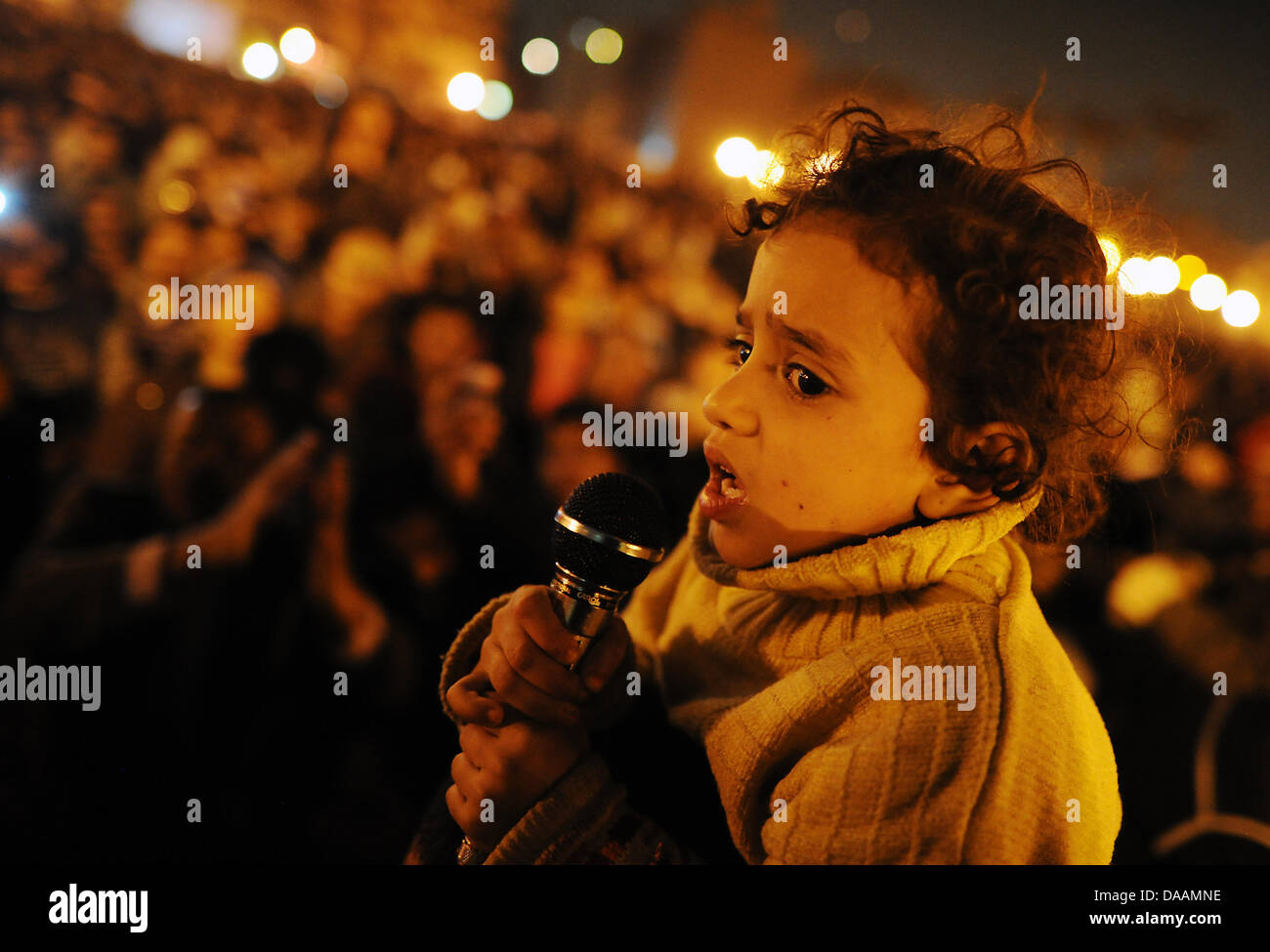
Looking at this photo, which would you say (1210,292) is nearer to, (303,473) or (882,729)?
(882,729)

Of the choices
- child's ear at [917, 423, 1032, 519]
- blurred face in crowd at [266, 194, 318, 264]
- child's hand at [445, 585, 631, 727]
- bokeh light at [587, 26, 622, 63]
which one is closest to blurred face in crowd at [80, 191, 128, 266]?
blurred face in crowd at [266, 194, 318, 264]

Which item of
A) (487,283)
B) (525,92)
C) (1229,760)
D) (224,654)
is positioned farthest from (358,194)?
(525,92)

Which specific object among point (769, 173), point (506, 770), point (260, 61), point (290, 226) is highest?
point (260, 61)

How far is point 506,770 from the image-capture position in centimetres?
70

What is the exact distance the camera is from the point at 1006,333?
677mm

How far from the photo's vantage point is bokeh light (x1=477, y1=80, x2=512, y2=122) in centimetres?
452

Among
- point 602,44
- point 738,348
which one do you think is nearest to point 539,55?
point 602,44

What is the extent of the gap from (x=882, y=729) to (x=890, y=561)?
132mm

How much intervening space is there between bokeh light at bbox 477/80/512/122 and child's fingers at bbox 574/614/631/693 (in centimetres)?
427

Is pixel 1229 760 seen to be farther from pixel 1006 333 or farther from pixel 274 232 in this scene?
pixel 274 232

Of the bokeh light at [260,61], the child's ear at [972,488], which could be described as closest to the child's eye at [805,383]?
the child's ear at [972,488]

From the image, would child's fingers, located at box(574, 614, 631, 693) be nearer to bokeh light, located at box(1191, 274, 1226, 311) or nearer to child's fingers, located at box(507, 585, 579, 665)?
child's fingers, located at box(507, 585, 579, 665)

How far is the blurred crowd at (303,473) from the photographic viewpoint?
1.89 m
